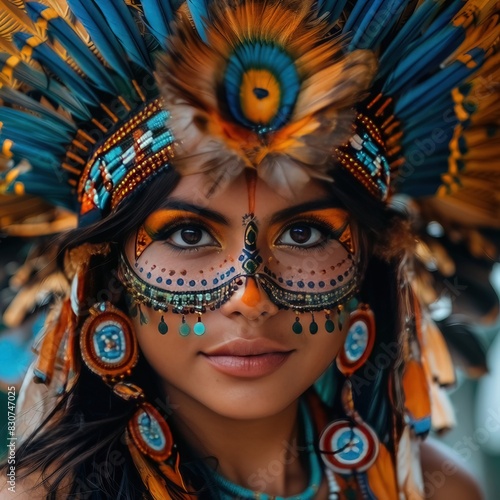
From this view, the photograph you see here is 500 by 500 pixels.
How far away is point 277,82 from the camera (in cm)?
144

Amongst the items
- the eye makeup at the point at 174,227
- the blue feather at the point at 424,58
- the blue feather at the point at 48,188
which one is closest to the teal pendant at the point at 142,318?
the eye makeup at the point at 174,227

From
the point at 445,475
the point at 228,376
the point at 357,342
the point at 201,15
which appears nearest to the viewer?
the point at 201,15

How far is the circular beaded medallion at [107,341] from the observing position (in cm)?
156

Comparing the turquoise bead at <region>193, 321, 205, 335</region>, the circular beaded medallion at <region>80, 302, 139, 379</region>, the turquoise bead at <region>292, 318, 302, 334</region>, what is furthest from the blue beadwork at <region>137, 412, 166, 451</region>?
the turquoise bead at <region>292, 318, 302, 334</region>

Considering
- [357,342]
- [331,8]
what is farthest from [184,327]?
[331,8]

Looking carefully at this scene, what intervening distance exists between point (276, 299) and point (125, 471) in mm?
439

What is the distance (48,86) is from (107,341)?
49cm

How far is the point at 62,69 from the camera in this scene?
1.52 metres

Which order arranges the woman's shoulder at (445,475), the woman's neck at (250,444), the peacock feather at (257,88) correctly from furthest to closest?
the woman's shoulder at (445,475) < the woman's neck at (250,444) < the peacock feather at (257,88)

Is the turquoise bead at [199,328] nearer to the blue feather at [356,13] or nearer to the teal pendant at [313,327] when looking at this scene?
the teal pendant at [313,327]

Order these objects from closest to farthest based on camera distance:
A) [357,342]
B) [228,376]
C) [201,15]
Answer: [201,15], [228,376], [357,342]

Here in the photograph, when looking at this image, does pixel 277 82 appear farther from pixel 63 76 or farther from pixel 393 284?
pixel 393 284

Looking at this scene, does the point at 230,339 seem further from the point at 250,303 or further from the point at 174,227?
the point at 174,227

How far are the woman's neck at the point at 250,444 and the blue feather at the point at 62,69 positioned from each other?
1.95ft
